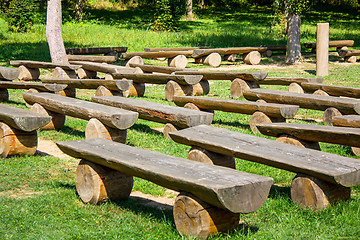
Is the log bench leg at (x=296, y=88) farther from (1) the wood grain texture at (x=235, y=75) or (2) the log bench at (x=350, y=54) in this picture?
(2) the log bench at (x=350, y=54)

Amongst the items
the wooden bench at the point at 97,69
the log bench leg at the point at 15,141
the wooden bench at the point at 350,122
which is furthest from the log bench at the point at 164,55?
the wooden bench at the point at 350,122

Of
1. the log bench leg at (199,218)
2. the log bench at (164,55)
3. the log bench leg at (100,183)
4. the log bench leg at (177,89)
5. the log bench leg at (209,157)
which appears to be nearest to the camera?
the log bench leg at (199,218)

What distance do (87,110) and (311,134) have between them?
285 cm

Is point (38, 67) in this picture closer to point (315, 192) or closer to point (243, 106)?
point (243, 106)

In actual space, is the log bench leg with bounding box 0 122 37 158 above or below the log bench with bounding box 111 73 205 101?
below

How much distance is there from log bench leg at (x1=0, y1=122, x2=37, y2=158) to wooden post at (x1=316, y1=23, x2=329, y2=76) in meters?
9.60

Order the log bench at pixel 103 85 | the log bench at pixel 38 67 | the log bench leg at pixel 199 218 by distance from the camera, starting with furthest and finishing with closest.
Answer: the log bench at pixel 38 67, the log bench at pixel 103 85, the log bench leg at pixel 199 218

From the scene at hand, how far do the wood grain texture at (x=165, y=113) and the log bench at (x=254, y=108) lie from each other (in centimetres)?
86

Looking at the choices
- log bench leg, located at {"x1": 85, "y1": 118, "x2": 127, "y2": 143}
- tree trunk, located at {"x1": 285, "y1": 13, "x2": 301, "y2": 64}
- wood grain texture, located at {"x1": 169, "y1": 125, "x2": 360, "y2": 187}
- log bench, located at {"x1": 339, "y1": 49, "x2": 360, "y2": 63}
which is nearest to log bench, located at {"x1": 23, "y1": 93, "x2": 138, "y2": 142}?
log bench leg, located at {"x1": 85, "y1": 118, "x2": 127, "y2": 143}

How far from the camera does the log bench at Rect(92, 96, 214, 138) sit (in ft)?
20.7

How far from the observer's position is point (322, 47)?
13781 millimetres

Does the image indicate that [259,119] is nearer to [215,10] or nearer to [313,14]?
[313,14]

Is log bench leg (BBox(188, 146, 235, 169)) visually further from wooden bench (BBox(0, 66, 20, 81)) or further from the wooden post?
the wooden post

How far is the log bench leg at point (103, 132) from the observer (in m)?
6.25
